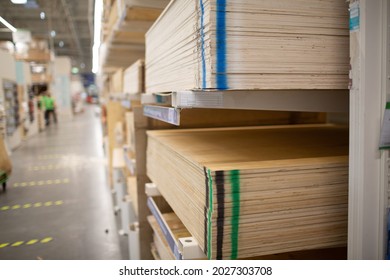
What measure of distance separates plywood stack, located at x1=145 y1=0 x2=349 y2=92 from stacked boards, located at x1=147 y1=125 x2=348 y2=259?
0.95ft

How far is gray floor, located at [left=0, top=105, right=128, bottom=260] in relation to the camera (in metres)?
1.97

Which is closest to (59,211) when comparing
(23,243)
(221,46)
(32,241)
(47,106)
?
(32,241)

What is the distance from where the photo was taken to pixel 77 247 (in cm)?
343

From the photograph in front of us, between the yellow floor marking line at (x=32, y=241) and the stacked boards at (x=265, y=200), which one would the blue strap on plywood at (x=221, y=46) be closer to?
the stacked boards at (x=265, y=200)

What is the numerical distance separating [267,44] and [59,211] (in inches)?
151

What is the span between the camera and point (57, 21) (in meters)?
17.0

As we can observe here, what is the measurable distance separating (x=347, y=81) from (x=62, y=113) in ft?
68.3

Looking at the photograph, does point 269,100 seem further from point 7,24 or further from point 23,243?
point 23,243

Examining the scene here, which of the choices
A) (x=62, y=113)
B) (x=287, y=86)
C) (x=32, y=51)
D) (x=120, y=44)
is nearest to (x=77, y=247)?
(x=120, y=44)

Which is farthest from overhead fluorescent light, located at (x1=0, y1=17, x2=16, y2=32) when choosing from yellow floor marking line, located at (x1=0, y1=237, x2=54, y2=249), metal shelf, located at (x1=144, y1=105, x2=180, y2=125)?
yellow floor marking line, located at (x1=0, y1=237, x2=54, y2=249)

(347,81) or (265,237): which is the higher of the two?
(347,81)

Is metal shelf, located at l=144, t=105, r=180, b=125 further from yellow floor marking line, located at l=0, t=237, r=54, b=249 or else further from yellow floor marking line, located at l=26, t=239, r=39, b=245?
yellow floor marking line, located at l=26, t=239, r=39, b=245
